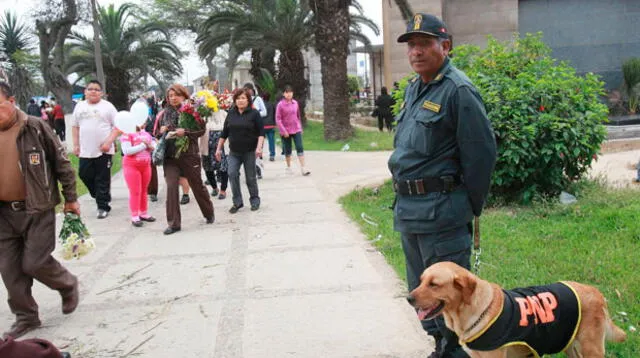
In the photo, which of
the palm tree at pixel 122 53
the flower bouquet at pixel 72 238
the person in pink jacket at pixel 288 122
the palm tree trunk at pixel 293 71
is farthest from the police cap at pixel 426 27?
the palm tree at pixel 122 53

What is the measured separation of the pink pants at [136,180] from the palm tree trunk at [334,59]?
989cm

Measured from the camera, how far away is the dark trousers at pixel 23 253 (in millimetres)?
4363

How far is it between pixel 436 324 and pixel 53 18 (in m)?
28.1

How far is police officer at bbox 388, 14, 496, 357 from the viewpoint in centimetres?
307

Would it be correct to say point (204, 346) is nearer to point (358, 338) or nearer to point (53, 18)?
point (358, 338)

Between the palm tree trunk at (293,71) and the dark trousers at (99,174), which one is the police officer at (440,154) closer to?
the dark trousers at (99,174)

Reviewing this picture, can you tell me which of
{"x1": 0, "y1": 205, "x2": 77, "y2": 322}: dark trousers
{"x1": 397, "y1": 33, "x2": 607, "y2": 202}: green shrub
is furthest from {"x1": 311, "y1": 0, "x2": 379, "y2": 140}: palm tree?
{"x1": 0, "y1": 205, "x2": 77, "y2": 322}: dark trousers

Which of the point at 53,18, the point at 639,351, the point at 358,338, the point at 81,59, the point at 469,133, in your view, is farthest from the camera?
the point at 81,59

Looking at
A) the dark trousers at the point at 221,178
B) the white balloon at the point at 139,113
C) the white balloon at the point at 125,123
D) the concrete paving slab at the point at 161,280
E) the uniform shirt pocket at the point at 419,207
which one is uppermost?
the white balloon at the point at 139,113

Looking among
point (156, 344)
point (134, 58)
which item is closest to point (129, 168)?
point (156, 344)

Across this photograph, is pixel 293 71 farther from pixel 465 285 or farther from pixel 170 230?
pixel 465 285

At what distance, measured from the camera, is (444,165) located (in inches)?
124

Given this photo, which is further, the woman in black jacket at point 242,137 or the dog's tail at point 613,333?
the woman in black jacket at point 242,137

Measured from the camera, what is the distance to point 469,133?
9.97ft
